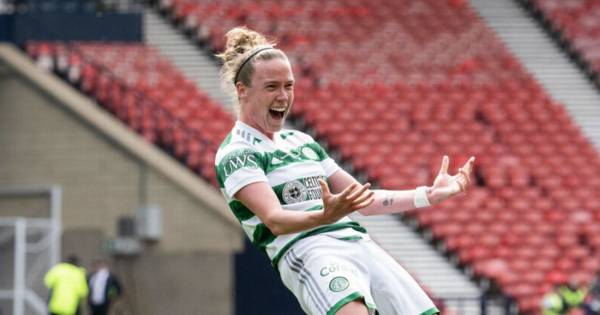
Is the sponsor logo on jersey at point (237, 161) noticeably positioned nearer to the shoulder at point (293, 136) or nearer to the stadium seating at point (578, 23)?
the shoulder at point (293, 136)

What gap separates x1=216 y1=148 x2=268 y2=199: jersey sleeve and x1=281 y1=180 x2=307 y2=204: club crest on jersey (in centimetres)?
13

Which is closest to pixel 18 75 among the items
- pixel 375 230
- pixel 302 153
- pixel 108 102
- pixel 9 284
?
pixel 108 102

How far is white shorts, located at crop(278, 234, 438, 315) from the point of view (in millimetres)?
6477

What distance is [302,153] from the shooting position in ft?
22.6

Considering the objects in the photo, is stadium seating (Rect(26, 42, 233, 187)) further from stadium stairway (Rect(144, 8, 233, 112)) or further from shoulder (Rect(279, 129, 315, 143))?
shoulder (Rect(279, 129, 315, 143))

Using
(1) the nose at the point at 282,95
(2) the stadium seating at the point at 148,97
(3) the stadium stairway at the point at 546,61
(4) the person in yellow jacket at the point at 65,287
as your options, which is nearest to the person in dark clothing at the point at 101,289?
(4) the person in yellow jacket at the point at 65,287

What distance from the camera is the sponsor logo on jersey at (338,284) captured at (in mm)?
6449

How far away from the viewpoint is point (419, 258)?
19344 millimetres

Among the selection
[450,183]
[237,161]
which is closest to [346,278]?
[237,161]

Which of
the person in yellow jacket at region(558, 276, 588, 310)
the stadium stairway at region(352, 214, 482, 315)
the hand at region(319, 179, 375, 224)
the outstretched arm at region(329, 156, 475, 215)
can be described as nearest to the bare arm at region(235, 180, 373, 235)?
the hand at region(319, 179, 375, 224)

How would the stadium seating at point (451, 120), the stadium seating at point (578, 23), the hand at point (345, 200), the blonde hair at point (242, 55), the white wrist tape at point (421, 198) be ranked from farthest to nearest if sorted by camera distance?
the stadium seating at point (578, 23) → the stadium seating at point (451, 120) → the white wrist tape at point (421, 198) → the blonde hair at point (242, 55) → the hand at point (345, 200)

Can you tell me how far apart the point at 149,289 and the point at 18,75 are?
10.9ft

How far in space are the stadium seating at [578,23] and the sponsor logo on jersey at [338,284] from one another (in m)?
18.7

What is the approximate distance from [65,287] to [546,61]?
10.3 metres
